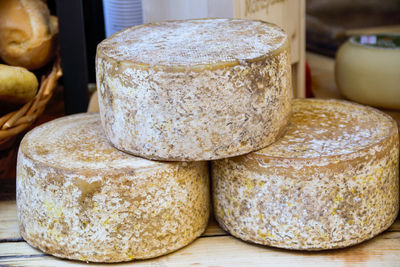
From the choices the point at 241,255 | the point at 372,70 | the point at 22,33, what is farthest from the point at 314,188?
the point at 22,33

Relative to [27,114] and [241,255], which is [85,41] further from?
[241,255]

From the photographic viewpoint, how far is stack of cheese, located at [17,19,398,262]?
952mm

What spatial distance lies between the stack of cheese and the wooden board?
23 mm

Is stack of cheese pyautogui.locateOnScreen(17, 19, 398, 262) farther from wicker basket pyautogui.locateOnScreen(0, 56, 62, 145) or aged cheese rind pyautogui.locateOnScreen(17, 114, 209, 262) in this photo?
wicker basket pyautogui.locateOnScreen(0, 56, 62, 145)

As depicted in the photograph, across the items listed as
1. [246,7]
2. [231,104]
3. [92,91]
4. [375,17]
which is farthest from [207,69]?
[375,17]

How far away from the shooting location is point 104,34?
183 cm

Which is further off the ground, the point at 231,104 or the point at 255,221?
the point at 231,104

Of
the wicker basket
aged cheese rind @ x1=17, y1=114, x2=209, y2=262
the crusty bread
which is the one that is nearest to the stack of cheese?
aged cheese rind @ x1=17, y1=114, x2=209, y2=262

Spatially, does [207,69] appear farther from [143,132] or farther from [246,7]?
[246,7]

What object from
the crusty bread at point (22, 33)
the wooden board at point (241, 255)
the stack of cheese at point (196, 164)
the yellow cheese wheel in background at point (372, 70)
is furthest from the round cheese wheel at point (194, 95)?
the yellow cheese wheel in background at point (372, 70)

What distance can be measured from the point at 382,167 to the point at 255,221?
23 centimetres

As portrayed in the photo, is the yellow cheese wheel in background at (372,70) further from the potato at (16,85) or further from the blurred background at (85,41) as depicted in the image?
the potato at (16,85)

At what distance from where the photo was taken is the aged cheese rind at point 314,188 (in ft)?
3.21

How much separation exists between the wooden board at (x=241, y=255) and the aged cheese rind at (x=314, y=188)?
24 millimetres
